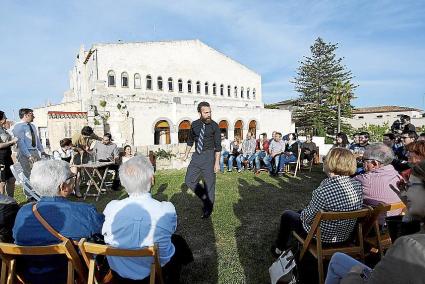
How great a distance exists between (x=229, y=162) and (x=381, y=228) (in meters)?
8.66

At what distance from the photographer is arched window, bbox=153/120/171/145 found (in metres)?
25.0

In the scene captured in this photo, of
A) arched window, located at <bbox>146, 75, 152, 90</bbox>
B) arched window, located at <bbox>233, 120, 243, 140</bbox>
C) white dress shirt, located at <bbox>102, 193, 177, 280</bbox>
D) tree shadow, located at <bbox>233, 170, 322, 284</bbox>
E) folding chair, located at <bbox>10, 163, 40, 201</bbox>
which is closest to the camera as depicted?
white dress shirt, located at <bbox>102, 193, 177, 280</bbox>


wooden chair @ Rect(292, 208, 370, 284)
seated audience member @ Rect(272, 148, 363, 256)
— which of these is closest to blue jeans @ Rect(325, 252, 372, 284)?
wooden chair @ Rect(292, 208, 370, 284)

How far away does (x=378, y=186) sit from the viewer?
3260mm

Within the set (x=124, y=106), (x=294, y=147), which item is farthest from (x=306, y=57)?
(x=294, y=147)

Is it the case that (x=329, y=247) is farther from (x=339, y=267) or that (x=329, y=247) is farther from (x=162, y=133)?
(x=162, y=133)

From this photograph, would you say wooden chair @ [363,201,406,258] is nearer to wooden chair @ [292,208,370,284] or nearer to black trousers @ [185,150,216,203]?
wooden chair @ [292,208,370,284]

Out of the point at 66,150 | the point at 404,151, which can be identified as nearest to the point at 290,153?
the point at 404,151

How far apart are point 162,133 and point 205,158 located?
2116 cm

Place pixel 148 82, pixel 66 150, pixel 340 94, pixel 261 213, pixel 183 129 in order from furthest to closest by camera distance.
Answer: pixel 340 94 → pixel 148 82 → pixel 183 129 → pixel 66 150 → pixel 261 213

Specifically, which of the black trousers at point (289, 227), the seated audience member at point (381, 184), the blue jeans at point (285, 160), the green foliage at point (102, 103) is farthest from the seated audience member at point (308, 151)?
the green foliage at point (102, 103)

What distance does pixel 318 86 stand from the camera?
39.7 metres

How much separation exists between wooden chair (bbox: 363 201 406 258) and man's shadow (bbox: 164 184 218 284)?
1.57m

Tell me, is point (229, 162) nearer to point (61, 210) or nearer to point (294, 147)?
point (294, 147)
